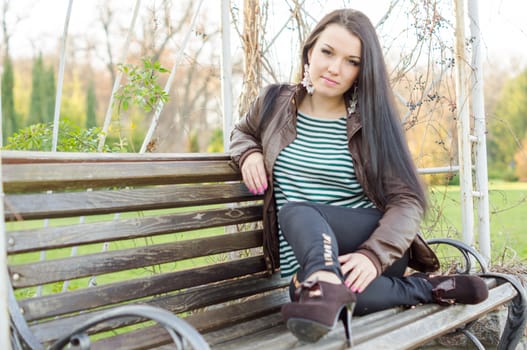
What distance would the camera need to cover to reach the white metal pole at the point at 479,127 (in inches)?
123

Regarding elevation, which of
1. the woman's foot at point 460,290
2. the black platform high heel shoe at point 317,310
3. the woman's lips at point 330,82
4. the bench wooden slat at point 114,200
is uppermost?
the woman's lips at point 330,82

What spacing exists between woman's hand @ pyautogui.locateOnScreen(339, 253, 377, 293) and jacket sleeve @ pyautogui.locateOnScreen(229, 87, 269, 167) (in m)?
0.64

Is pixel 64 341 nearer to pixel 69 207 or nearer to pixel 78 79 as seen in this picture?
pixel 69 207

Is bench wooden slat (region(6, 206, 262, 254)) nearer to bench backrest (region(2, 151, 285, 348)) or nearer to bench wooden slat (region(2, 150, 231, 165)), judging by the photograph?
bench backrest (region(2, 151, 285, 348))

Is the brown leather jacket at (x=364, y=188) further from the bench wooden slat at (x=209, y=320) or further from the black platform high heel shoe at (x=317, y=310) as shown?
the black platform high heel shoe at (x=317, y=310)

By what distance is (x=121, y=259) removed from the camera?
1.94m

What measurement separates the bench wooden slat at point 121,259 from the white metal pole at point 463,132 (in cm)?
129

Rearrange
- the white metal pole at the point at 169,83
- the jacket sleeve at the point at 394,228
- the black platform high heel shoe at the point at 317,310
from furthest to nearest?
the white metal pole at the point at 169,83 < the jacket sleeve at the point at 394,228 < the black platform high heel shoe at the point at 317,310

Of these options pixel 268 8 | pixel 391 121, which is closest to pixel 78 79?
pixel 268 8

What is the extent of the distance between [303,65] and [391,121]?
42cm

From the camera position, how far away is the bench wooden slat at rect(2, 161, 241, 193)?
1.70 meters

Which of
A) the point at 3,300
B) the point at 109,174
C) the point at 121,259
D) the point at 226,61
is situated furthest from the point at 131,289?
the point at 226,61

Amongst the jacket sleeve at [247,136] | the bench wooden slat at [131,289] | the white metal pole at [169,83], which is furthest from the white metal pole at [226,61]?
the bench wooden slat at [131,289]

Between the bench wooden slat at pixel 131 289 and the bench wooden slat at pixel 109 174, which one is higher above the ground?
the bench wooden slat at pixel 109 174
